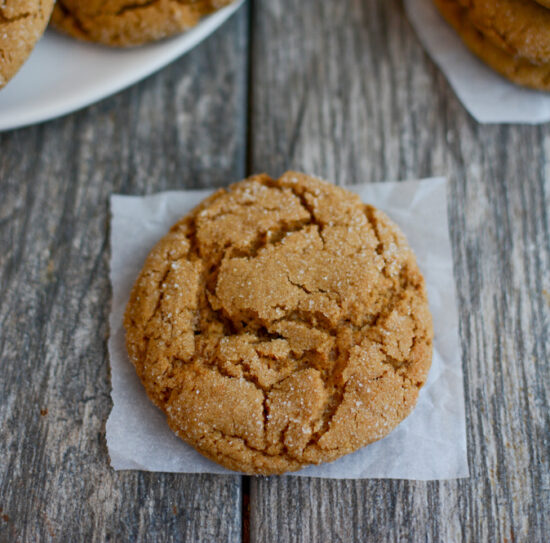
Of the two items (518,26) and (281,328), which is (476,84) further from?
(281,328)

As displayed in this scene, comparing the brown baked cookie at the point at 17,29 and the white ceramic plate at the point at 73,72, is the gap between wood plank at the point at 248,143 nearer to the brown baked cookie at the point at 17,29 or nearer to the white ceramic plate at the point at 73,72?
the white ceramic plate at the point at 73,72

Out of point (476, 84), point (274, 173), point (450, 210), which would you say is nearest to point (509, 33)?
point (476, 84)

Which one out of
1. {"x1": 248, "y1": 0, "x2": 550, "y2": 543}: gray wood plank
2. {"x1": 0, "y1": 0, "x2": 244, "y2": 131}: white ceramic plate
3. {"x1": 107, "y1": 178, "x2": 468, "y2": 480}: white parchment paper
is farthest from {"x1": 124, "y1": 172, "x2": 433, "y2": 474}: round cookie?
{"x1": 0, "y1": 0, "x2": 244, "y2": 131}: white ceramic plate

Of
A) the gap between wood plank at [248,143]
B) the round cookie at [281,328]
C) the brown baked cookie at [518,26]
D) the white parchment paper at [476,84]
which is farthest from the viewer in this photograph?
the white parchment paper at [476,84]

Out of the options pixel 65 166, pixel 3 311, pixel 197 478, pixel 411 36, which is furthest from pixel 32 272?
pixel 411 36

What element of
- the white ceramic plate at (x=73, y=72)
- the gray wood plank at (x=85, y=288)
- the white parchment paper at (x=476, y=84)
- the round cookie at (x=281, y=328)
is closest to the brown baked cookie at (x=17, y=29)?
the white ceramic plate at (x=73, y=72)

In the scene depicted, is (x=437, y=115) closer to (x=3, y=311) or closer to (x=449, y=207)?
(x=449, y=207)

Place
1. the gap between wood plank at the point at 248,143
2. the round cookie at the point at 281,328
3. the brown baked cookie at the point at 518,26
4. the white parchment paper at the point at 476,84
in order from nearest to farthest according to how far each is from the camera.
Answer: the round cookie at the point at 281,328
the gap between wood plank at the point at 248,143
the brown baked cookie at the point at 518,26
the white parchment paper at the point at 476,84
